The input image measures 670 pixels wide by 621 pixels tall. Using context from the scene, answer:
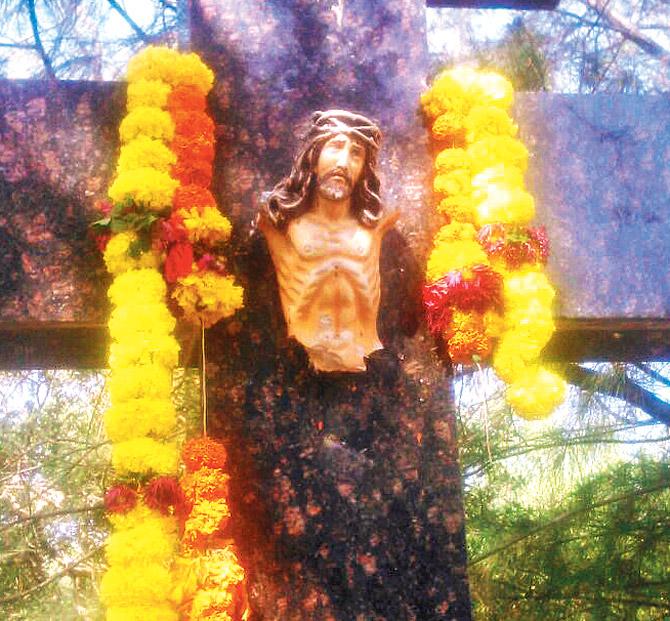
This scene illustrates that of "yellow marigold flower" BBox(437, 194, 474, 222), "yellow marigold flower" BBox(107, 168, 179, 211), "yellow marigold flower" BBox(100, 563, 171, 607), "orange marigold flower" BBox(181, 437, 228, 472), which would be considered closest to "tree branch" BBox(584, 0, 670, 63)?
"yellow marigold flower" BBox(437, 194, 474, 222)

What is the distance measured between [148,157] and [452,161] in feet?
3.82

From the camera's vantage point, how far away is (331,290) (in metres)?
2.83

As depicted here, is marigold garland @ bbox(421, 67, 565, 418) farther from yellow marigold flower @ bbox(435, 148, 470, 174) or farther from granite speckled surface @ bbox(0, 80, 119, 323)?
granite speckled surface @ bbox(0, 80, 119, 323)

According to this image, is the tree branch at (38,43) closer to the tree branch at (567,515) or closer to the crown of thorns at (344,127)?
the crown of thorns at (344,127)

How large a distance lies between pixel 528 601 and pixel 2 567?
3.64m

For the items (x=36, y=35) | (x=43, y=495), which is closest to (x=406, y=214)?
(x=36, y=35)

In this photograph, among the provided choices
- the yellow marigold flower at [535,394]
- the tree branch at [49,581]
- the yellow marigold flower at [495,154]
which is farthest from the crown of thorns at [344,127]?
the tree branch at [49,581]

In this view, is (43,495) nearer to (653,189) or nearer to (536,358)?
(536,358)

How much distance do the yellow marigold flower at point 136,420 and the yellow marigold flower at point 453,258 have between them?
43.7 inches

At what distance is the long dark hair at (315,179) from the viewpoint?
286 centimetres

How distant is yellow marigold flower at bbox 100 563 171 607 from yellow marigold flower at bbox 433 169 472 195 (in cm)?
173

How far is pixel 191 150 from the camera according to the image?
294cm

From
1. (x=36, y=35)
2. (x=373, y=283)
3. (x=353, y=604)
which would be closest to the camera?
(x=353, y=604)

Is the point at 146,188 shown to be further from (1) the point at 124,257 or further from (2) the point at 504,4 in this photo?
(2) the point at 504,4
